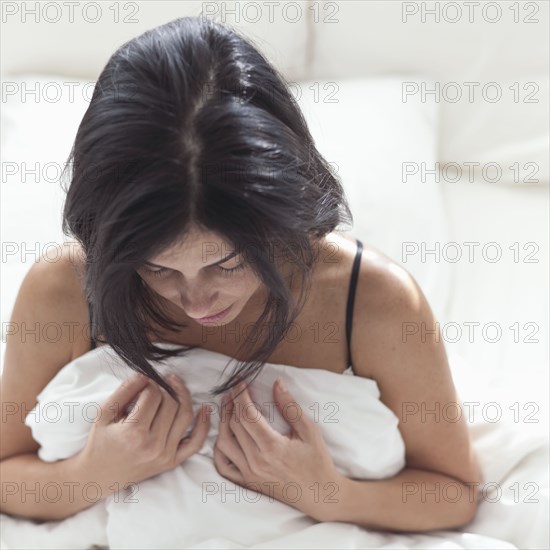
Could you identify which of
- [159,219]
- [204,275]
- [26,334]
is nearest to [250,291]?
[204,275]

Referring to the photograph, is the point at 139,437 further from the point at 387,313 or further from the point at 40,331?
the point at 387,313

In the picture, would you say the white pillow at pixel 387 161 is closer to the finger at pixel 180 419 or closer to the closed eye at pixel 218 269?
the finger at pixel 180 419

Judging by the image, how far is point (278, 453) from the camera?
0.99m

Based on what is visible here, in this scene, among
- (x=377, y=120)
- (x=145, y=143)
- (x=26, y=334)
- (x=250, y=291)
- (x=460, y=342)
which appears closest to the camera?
(x=145, y=143)

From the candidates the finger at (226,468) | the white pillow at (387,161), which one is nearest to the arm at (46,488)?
the finger at (226,468)

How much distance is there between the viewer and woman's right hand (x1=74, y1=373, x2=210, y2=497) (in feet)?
3.25

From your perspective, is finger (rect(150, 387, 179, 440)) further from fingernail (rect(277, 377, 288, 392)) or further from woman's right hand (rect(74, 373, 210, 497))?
fingernail (rect(277, 377, 288, 392))

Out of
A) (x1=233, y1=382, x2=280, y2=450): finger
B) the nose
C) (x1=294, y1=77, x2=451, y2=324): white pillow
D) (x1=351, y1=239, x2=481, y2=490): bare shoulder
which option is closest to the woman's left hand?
(x1=233, y1=382, x2=280, y2=450): finger

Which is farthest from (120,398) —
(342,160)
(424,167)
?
(424,167)

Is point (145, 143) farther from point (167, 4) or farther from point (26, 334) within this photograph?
point (167, 4)

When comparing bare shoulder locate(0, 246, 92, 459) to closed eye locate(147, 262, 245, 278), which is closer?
closed eye locate(147, 262, 245, 278)

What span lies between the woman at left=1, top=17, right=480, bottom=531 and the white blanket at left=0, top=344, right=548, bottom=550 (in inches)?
0.8

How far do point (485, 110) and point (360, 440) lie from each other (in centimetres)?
77

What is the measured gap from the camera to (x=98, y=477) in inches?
39.4
